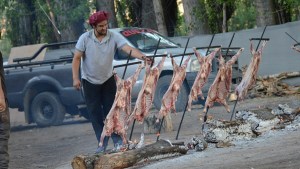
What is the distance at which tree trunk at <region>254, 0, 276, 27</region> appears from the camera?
26.5 metres

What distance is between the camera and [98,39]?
1219 cm

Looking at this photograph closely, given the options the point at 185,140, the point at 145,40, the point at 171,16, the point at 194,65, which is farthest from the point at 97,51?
the point at 171,16

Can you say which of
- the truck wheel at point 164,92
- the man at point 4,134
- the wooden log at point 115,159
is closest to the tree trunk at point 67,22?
the truck wheel at point 164,92

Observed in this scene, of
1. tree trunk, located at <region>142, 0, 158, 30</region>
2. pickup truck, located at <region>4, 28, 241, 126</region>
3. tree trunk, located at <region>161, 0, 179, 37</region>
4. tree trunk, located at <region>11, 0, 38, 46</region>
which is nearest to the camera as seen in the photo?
pickup truck, located at <region>4, 28, 241, 126</region>

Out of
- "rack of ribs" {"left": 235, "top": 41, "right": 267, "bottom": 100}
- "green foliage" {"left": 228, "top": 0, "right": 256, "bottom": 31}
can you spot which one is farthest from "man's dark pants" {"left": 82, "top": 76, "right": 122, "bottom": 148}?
"green foliage" {"left": 228, "top": 0, "right": 256, "bottom": 31}

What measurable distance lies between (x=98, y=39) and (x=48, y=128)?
8.59m

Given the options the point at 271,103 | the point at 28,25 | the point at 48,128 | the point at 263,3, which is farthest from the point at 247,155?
the point at 28,25

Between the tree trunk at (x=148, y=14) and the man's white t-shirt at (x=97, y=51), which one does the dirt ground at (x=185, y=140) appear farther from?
the tree trunk at (x=148, y=14)

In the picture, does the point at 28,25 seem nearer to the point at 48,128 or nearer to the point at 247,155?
the point at 48,128

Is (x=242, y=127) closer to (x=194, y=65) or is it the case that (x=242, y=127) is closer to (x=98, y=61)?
(x=98, y=61)

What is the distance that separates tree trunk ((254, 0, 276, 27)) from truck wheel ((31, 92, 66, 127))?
829 cm

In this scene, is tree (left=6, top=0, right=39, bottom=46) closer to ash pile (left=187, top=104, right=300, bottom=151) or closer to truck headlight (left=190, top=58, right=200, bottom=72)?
truck headlight (left=190, top=58, right=200, bottom=72)

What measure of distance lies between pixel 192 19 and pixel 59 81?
8.61 metres

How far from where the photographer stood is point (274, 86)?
21.1 metres
